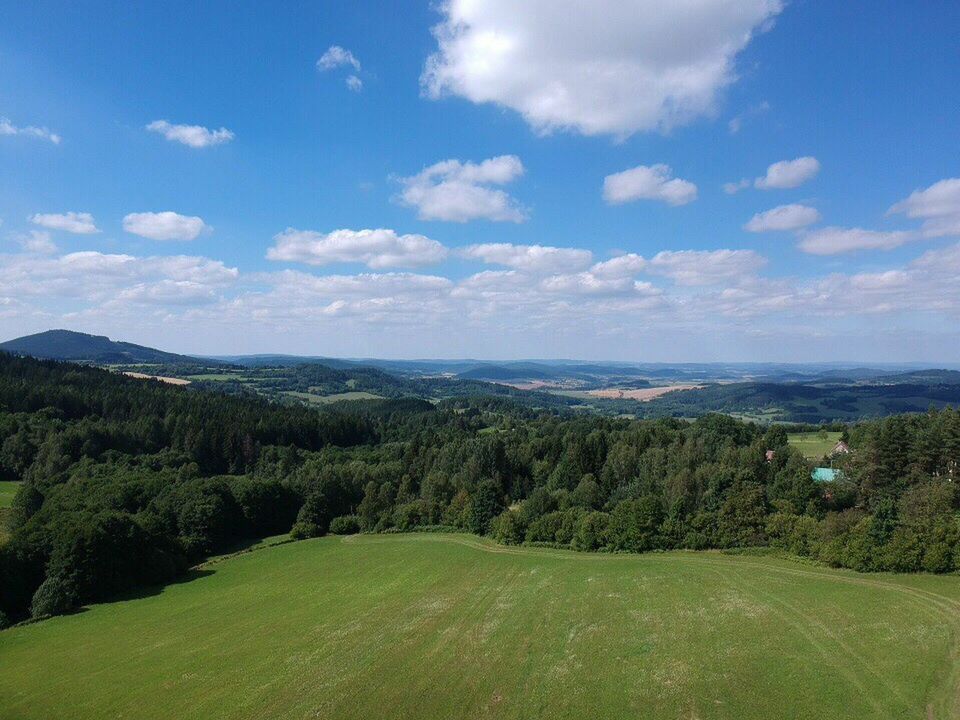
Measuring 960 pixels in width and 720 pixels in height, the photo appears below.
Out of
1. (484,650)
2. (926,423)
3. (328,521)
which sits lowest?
(328,521)

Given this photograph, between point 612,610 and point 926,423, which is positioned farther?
point 926,423

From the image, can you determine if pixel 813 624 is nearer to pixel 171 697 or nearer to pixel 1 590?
pixel 171 697

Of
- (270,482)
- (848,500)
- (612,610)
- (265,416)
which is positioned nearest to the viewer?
(612,610)

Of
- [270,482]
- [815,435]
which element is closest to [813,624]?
[270,482]

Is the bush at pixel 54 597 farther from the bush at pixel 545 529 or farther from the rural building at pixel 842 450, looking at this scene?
the rural building at pixel 842 450

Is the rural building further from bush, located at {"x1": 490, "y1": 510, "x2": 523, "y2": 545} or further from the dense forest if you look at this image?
bush, located at {"x1": 490, "y1": 510, "x2": 523, "y2": 545}
